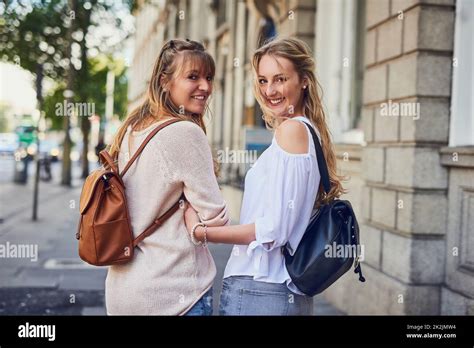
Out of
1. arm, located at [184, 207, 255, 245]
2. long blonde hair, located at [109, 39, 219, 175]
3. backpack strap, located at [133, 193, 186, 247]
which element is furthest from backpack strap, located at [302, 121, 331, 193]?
backpack strap, located at [133, 193, 186, 247]

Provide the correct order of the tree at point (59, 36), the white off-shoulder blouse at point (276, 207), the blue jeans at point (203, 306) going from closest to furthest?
1. the white off-shoulder blouse at point (276, 207)
2. the blue jeans at point (203, 306)
3. the tree at point (59, 36)

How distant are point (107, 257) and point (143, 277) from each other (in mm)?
129

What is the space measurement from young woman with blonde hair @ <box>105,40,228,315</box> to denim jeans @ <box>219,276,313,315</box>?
8cm

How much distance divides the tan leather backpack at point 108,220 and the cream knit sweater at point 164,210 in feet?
0.12

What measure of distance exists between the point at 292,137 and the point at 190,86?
366 millimetres

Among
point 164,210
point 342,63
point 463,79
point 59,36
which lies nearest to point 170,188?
point 164,210

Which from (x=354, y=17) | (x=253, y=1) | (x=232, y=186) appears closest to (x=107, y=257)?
(x=354, y=17)

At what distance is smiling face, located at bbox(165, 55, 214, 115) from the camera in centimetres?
214

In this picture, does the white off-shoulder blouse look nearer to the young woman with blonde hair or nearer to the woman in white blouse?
the woman in white blouse

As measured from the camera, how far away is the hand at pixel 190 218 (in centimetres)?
206

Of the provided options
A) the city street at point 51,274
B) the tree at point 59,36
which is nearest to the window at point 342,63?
the city street at point 51,274

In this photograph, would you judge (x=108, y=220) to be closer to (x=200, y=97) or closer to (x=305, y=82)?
(x=200, y=97)

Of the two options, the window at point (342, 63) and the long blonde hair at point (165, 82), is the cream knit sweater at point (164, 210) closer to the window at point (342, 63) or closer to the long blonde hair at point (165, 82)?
Result: the long blonde hair at point (165, 82)

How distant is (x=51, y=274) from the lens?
7770mm
